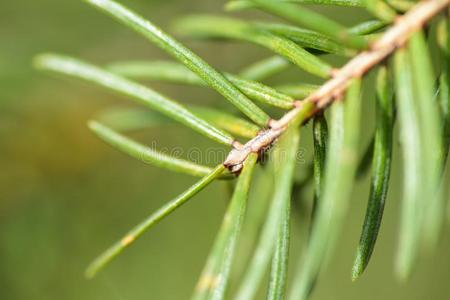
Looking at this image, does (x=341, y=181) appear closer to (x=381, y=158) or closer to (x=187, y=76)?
(x=381, y=158)

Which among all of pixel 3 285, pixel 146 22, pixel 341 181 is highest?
pixel 146 22

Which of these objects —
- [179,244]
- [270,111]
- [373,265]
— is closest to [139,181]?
[179,244]

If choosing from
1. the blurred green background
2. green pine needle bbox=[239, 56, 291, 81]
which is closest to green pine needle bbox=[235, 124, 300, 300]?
green pine needle bbox=[239, 56, 291, 81]

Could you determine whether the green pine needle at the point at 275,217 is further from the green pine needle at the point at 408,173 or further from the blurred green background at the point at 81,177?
the blurred green background at the point at 81,177

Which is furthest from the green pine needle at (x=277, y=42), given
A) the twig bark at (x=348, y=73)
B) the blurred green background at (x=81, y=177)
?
the blurred green background at (x=81, y=177)

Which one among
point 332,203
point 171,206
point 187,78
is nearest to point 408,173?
point 332,203

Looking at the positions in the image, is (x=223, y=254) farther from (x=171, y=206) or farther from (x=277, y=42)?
(x=277, y=42)
